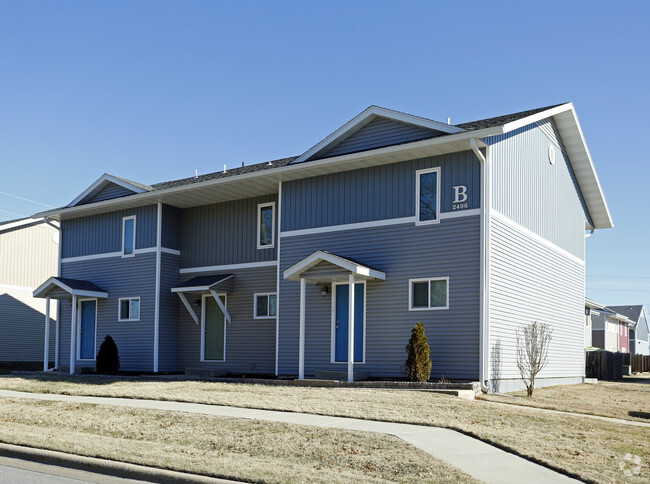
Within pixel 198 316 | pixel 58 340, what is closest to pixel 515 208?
pixel 198 316

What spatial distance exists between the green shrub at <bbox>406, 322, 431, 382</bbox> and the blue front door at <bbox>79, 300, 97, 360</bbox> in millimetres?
13924

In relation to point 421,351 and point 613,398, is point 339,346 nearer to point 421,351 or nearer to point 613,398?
point 421,351

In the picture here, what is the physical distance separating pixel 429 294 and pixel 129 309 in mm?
11971

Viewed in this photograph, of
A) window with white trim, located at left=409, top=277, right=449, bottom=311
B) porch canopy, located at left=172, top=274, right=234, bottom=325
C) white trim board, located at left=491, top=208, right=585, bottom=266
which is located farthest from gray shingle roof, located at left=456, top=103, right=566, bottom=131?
porch canopy, located at left=172, top=274, right=234, bottom=325

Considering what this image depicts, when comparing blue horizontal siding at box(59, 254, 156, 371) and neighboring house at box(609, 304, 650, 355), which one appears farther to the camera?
neighboring house at box(609, 304, 650, 355)

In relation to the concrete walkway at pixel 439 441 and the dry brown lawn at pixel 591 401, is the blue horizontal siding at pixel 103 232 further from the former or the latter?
the dry brown lawn at pixel 591 401

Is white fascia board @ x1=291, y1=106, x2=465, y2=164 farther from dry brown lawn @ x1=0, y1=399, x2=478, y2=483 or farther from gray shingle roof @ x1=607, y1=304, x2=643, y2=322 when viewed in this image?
gray shingle roof @ x1=607, y1=304, x2=643, y2=322

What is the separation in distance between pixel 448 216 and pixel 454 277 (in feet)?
5.11

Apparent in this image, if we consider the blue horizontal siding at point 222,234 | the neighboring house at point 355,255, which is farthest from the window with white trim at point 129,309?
the blue horizontal siding at point 222,234

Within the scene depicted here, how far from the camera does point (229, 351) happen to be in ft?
76.5

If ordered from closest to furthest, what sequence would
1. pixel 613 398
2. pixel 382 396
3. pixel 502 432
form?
pixel 502 432
pixel 382 396
pixel 613 398

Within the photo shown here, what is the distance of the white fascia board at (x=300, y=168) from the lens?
17016 millimetres

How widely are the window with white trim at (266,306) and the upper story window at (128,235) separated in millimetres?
5439

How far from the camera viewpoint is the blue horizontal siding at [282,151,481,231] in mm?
17750
